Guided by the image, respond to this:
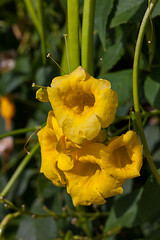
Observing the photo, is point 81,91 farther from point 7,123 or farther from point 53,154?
point 7,123

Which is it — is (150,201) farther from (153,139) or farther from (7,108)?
(7,108)

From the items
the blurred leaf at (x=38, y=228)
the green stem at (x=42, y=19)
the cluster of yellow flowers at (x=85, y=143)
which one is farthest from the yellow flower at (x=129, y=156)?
the blurred leaf at (x=38, y=228)

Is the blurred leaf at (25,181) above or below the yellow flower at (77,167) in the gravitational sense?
below

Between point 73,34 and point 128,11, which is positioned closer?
point 73,34

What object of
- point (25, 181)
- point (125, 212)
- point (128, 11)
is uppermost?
point (128, 11)

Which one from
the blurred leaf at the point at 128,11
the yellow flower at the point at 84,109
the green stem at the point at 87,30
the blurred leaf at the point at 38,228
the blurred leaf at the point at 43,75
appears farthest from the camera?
the blurred leaf at the point at 43,75

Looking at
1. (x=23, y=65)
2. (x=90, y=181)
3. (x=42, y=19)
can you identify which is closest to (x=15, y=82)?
(x=23, y=65)

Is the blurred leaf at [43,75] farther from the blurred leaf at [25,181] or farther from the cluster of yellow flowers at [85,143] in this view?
the cluster of yellow flowers at [85,143]

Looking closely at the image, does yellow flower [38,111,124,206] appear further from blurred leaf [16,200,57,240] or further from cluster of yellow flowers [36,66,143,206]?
blurred leaf [16,200,57,240]

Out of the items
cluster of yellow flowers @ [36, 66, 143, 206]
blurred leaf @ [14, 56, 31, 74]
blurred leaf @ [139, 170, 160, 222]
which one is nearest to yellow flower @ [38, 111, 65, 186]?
cluster of yellow flowers @ [36, 66, 143, 206]
